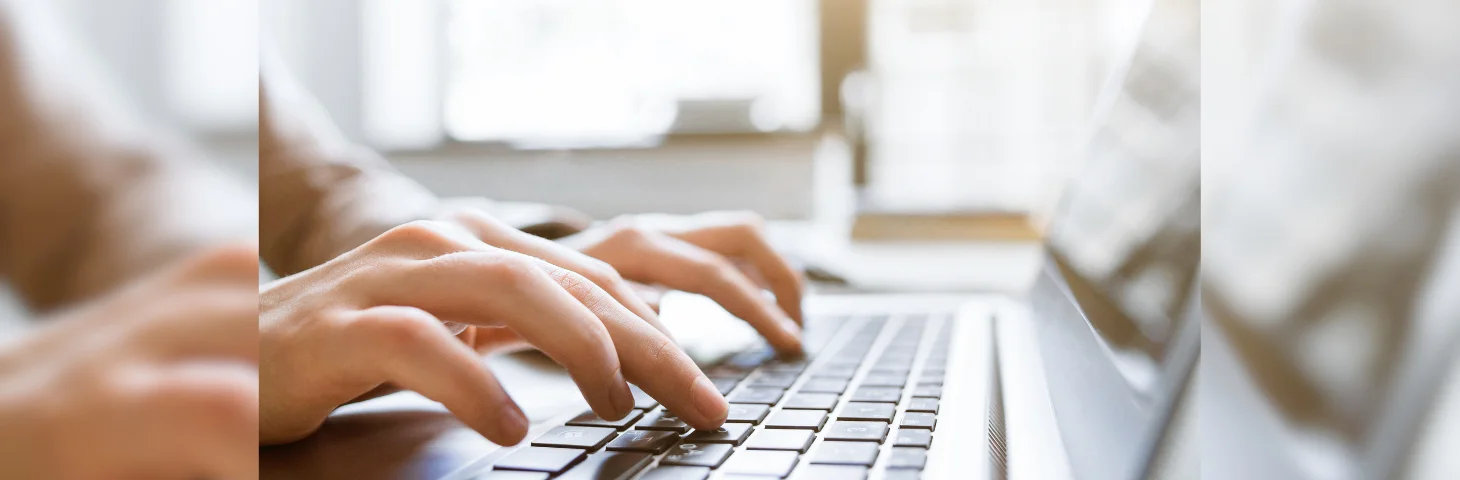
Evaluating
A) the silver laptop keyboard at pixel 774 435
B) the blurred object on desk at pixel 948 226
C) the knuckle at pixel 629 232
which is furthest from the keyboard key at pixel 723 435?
the blurred object on desk at pixel 948 226

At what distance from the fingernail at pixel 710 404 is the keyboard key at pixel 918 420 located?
57mm

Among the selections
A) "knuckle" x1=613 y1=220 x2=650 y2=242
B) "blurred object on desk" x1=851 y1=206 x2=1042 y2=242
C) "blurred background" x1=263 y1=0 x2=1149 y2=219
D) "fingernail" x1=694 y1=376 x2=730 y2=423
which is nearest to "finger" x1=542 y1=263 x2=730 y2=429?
"fingernail" x1=694 y1=376 x2=730 y2=423

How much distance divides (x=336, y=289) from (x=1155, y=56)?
32 centimetres

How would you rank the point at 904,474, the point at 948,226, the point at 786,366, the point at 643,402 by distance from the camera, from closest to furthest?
the point at 904,474 → the point at 643,402 → the point at 786,366 → the point at 948,226

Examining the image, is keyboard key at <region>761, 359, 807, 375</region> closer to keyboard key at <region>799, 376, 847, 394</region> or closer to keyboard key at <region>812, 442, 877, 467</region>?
keyboard key at <region>799, 376, 847, 394</region>

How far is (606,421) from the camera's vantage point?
0.93 ft

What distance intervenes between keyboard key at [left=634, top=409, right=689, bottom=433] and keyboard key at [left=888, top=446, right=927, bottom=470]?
68mm

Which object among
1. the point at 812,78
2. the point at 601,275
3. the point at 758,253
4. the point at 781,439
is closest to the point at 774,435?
the point at 781,439

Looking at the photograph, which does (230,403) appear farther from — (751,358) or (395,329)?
(751,358)

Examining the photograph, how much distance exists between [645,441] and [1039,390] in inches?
6.9

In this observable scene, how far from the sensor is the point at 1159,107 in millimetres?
336

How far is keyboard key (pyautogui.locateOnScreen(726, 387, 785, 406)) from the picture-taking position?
1.06ft

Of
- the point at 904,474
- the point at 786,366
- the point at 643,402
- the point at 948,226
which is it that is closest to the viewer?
the point at 904,474

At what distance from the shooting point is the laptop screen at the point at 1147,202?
0.22 m
